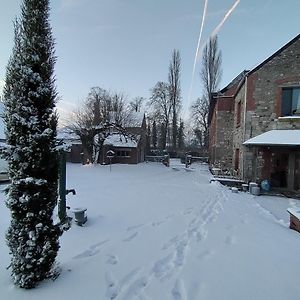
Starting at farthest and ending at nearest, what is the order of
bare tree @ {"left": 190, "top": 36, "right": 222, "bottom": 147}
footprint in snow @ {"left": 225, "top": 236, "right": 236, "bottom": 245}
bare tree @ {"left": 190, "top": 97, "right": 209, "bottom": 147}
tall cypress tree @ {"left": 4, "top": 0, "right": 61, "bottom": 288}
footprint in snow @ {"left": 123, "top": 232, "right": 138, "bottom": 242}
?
1. bare tree @ {"left": 190, "top": 97, "right": 209, "bottom": 147}
2. bare tree @ {"left": 190, "top": 36, "right": 222, "bottom": 147}
3. footprint in snow @ {"left": 225, "top": 236, "right": 236, "bottom": 245}
4. footprint in snow @ {"left": 123, "top": 232, "right": 138, "bottom": 242}
5. tall cypress tree @ {"left": 4, "top": 0, "right": 61, "bottom": 288}

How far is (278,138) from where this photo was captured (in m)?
12.3

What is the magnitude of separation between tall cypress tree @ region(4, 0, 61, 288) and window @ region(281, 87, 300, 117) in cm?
1255

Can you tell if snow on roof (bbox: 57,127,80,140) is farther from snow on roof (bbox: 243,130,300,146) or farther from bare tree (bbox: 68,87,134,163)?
snow on roof (bbox: 243,130,300,146)

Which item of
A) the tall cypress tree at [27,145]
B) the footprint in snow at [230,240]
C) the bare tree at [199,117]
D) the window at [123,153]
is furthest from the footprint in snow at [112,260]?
the bare tree at [199,117]

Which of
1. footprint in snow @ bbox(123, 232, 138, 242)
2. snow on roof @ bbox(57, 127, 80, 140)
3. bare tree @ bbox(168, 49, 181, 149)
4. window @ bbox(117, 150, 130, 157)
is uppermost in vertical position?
bare tree @ bbox(168, 49, 181, 149)

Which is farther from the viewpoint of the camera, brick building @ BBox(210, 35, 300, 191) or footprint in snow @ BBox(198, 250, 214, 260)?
brick building @ BBox(210, 35, 300, 191)

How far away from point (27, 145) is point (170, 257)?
2862 millimetres

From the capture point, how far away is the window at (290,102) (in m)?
12.9

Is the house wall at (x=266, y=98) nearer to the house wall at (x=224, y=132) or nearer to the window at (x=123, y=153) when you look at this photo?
the house wall at (x=224, y=132)

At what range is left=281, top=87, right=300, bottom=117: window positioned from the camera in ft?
42.4

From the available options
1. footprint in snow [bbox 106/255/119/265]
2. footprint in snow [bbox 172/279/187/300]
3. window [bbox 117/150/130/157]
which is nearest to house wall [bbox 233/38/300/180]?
footprint in snow [bbox 106/255/119/265]

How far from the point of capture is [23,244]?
3379 millimetres

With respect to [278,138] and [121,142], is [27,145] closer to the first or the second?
[278,138]

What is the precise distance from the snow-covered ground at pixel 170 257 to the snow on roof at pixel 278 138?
458 centimetres
